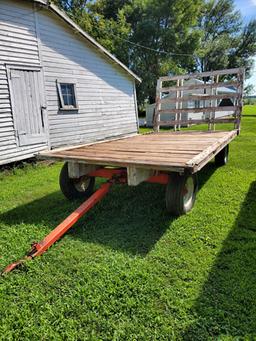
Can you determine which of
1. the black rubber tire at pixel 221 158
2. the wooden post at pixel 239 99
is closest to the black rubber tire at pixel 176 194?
the black rubber tire at pixel 221 158

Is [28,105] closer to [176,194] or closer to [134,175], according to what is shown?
[134,175]

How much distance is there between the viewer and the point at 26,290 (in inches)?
96.1

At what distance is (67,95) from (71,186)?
5.57 meters

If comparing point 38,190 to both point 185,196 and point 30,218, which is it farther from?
point 185,196

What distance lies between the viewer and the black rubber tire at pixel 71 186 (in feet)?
14.1

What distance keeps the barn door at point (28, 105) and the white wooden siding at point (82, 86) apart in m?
0.37

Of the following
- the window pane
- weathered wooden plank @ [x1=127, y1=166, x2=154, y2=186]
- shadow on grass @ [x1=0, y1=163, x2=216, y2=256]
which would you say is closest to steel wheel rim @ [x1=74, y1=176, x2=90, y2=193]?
shadow on grass @ [x1=0, y1=163, x2=216, y2=256]

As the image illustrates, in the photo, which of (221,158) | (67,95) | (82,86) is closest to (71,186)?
(221,158)

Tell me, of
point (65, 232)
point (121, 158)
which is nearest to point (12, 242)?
point (65, 232)

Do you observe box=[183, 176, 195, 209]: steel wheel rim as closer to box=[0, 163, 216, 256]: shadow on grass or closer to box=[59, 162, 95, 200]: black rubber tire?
box=[0, 163, 216, 256]: shadow on grass

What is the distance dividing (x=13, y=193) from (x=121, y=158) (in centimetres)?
281

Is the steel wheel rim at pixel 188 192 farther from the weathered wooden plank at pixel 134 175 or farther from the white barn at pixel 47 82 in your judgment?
the white barn at pixel 47 82

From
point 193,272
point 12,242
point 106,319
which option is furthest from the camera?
point 12,242

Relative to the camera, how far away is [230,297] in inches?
89.7
